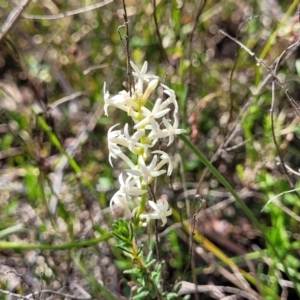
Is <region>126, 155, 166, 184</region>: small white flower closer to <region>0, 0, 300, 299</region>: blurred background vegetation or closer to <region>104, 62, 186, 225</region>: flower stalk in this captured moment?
<region>104, 62, 186, 225</region>: flower stalk

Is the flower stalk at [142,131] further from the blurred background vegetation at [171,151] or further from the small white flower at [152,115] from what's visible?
the blurred background vegetation at [171,151]

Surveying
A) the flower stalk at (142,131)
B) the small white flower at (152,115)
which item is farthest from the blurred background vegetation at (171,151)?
the small white flower at (152,115)

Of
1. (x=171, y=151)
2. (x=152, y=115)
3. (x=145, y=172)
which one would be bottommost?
(x=171, y=151)

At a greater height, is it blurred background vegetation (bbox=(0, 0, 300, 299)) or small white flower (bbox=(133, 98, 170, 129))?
small white flower (bbox=(133, 98, 170, 129))

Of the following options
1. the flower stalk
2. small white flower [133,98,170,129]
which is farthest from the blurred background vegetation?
small white flower [133,98,170,129]

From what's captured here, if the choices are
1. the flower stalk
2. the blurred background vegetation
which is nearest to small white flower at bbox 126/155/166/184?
the flower stalk

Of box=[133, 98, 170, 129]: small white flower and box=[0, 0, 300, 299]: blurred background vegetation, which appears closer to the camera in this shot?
box=[133, 98, 170, 129]: small white flower

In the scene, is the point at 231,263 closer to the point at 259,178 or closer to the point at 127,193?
the point at 259,178

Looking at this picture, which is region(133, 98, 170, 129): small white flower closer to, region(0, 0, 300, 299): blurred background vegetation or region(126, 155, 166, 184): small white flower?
region(126, 155, 166, 184): small white flower

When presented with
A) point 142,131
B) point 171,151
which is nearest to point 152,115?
point 142,131

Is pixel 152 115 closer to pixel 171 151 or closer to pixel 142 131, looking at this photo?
pixel 142 131
